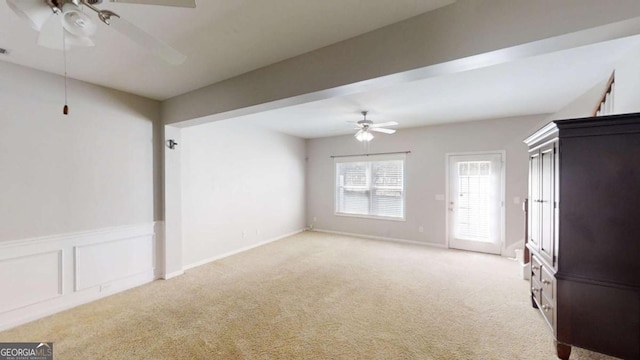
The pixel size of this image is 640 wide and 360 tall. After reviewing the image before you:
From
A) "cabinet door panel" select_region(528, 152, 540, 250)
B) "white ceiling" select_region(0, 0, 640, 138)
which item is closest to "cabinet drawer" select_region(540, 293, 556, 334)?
"cabinet door panel" select_region(528, 152, 540, 250)

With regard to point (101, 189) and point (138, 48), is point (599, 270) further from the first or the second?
point (101, 189)

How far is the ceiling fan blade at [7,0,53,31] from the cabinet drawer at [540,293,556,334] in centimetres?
391

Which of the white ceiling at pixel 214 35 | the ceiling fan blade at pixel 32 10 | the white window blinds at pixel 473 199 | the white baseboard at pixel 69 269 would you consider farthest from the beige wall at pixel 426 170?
the ceiling fan blade at pixel 32 10

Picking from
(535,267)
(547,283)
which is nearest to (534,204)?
(535,267)

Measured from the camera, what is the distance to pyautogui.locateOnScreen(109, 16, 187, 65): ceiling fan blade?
1336 millimetres

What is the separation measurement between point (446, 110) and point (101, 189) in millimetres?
5157

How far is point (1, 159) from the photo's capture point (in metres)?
2.50

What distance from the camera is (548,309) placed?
7.45ft

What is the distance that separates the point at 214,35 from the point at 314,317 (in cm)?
283

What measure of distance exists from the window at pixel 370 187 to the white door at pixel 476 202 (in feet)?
3.52

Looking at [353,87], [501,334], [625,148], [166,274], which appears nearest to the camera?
[625,148]

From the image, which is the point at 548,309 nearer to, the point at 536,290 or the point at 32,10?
the point at 536,290

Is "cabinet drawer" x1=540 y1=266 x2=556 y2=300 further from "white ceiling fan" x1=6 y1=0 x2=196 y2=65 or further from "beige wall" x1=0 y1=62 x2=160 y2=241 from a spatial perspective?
"beige wall" x1=0 y1=62 x2=160 y2=241

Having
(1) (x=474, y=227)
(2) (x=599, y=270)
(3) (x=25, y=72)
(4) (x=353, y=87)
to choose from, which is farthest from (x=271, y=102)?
(1) (x=474, y=227)
